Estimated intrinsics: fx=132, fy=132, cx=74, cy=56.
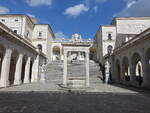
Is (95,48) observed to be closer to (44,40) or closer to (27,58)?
(44,40)

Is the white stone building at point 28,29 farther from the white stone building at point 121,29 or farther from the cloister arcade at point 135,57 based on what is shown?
the cloister arcade at point 135,57

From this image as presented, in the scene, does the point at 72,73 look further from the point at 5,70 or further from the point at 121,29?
the point at 121,29

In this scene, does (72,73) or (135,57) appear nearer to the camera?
(135,57)

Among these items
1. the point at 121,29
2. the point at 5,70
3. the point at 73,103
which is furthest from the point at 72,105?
the point at 121,29

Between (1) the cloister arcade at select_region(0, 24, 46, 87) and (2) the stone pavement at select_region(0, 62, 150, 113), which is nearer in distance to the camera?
(2) the stone pavement at select_region(0, 62, 150, 113)

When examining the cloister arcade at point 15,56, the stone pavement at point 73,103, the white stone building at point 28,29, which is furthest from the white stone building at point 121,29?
the stone pavement at point 73,103

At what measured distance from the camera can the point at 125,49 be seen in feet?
66.5

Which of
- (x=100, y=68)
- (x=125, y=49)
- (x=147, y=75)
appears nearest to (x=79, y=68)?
(x=100, y=68)

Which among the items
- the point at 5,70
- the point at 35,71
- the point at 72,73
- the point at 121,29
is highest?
the point at 121,29

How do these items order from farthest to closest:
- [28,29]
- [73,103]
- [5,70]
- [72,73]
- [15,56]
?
Result: [28,29], [72,73], [15,56], [5,70], [73,103]

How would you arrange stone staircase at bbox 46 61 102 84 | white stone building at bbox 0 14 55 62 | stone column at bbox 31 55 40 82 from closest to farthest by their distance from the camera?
stone staircase at bbox 46 61 102 84 < stone column at bbox 31 55 40 82 < white stone building at bbox 0 14 55 62

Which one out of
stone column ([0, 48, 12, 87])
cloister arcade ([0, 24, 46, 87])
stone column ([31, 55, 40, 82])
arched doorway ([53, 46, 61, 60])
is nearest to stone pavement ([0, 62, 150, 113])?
stone column ([0, 48, 12, 87])

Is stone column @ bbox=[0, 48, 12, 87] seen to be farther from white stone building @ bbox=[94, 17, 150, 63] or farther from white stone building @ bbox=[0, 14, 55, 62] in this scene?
white stone building @ bbox=[94, 17, 150, 63]

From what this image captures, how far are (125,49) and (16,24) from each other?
26078 millimetres
